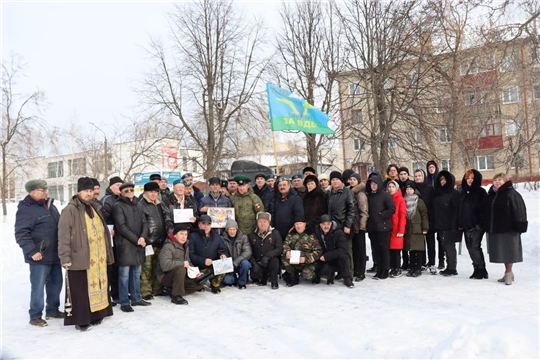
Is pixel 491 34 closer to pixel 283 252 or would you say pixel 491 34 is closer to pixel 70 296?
pixel 283 252

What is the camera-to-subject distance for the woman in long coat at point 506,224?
7094 millimetres

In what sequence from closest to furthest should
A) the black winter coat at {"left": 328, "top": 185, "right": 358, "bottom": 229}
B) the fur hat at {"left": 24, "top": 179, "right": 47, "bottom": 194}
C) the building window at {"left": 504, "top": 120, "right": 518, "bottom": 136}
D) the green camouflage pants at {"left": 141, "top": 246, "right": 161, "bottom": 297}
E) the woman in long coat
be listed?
the fur hat at {"left": 24, "top": 179, "right": 47, "bottom": 194} → the green camouflage pants at {"left": 141, "top": 246, "right": 161, "bottom": 297} → the woman in long coat → the black winter coat at {"left": 328, "top": 185, "right": 358, "bottom": 229} → the building window at {"left": 504, "top": 120, "right": 518, "bottom": 136}

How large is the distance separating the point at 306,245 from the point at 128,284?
10.3 feet

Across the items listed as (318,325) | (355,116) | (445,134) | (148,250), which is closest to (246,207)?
(148,250)

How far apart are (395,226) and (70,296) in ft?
18.9

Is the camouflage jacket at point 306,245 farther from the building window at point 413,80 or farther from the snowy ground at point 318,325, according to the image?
the building window at point 413,80

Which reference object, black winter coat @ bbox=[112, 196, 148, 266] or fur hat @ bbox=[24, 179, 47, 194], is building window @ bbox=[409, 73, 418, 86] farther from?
fur hat @ bbox=[24, 179, 47, 194]

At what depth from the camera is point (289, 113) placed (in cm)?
1003

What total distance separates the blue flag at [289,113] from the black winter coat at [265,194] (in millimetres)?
1554

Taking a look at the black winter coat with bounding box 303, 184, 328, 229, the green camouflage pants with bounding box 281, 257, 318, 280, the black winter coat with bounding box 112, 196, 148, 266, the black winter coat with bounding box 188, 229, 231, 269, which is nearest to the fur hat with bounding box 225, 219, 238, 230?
the black winter coat with bounding box 188, 229, 231, 269

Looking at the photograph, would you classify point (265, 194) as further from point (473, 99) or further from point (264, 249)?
point (473, 99)

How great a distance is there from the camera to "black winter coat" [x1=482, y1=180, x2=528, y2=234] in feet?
23.1

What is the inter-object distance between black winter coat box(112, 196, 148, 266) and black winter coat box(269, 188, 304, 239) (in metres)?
2.78

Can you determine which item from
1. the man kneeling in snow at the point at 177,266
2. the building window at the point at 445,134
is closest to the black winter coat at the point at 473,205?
the man kneeling in snow at the point at 177,266
